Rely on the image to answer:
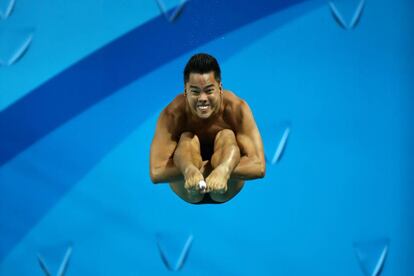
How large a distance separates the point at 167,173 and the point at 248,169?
30cm

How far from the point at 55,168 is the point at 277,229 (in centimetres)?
119

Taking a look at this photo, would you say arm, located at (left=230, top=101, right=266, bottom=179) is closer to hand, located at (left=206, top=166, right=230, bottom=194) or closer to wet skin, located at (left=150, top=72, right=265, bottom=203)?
wet skin, located at (left=150, top=72, right=265, bottom=203)

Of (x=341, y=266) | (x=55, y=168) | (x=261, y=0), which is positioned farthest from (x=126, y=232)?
(x=261, y=0)

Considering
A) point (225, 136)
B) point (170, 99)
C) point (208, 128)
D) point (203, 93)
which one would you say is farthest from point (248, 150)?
point (170, 99)

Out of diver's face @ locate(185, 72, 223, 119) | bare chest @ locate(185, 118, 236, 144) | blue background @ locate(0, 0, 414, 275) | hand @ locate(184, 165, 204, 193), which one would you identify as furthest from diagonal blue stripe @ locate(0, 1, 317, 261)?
hand @ locate(184, 165, 204, 193)

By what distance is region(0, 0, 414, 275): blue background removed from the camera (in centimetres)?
369

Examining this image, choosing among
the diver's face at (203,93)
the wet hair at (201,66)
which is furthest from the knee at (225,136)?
the wet hair at (201,66)

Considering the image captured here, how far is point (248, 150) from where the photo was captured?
265 cm

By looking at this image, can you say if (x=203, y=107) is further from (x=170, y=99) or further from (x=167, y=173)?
(x=170, y=99)

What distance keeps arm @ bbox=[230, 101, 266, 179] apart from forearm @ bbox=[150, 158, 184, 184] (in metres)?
0.21

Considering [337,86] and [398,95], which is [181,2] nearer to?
[337,86]

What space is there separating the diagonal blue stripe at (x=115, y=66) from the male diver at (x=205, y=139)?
95cm

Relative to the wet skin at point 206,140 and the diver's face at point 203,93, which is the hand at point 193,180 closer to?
the wet skin at point 206,140

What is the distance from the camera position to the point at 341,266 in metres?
3.79
